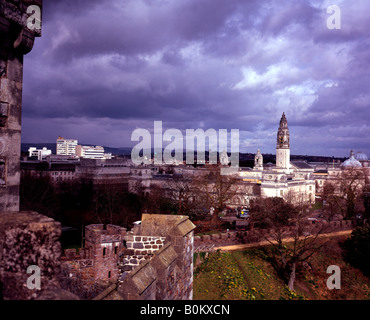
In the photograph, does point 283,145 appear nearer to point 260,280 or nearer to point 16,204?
point 260,280

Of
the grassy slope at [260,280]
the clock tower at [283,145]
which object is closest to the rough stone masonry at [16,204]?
the grassy slope at [260,280]

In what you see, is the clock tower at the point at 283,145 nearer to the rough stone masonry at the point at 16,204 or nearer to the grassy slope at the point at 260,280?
the grassy slope at the point at 260,280

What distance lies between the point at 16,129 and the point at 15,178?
2.91 ft

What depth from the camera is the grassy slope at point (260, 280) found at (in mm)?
19203

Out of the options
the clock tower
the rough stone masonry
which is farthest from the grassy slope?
the clock tower

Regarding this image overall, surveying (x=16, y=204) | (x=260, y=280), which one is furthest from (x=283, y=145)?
(x=16, y=204)

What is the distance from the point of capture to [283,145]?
321ft

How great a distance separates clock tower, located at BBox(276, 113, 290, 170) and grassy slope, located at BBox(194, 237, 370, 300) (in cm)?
7459

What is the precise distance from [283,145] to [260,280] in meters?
81.2

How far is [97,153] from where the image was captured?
554 feet

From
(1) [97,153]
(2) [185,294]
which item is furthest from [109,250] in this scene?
(1) [97,153]

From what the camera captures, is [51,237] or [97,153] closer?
[51,237]

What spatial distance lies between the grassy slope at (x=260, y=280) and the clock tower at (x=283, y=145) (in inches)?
2937

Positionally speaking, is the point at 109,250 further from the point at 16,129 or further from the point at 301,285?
the point at 301,285
